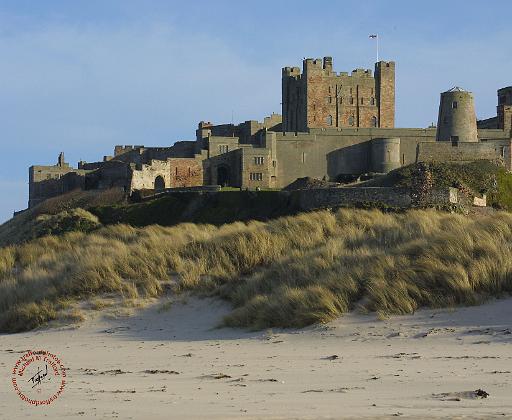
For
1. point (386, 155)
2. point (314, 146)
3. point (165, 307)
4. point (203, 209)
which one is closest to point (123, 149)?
point (314, 146)

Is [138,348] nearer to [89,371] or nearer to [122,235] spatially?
[89,371]

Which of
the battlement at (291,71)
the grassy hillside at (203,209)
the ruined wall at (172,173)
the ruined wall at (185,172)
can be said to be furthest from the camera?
the battlement at (291,71)

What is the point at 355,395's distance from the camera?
830cm

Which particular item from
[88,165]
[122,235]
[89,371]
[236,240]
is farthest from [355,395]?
[88,165]

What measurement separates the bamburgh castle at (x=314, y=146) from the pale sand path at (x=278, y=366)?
34347mm

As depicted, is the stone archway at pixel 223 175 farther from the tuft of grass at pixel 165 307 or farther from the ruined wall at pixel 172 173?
the tuft of grass at pixel 165 307

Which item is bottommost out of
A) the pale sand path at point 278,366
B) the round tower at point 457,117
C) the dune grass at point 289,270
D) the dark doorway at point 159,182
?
the pale sand path at point 278,366

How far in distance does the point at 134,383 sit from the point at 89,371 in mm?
1188

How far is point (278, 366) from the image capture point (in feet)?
33.8

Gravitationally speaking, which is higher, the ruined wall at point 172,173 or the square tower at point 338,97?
the square tower at point 338,97

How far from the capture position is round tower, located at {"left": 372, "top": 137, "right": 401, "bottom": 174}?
53688mm

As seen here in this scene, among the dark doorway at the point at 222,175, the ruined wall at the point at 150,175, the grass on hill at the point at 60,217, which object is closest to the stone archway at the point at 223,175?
the dark doorway at the point at 222,175

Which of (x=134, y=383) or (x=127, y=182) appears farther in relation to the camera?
(x=127, y=182)

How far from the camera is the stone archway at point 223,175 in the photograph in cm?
5612
